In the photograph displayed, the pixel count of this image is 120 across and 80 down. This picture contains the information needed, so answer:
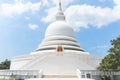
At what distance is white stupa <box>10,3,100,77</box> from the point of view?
33375 millimetres

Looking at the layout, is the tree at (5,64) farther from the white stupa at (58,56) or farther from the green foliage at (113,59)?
the green foliage at (113,59)

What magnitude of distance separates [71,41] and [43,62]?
12.5 m

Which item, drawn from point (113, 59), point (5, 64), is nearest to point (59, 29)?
point (5, 64)

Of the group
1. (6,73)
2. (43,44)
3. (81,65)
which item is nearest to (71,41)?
(43,44)

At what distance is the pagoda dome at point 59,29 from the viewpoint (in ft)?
151

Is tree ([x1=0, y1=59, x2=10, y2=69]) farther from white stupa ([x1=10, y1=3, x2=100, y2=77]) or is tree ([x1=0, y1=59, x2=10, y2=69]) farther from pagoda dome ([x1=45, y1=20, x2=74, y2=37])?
pagoda dome ([x1=45, y1=20, x2=74, y2=37])

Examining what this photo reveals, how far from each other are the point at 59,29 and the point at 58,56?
40.6ft

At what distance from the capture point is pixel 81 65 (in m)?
34.0

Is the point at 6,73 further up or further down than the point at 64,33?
further down

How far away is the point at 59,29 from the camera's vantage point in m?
46.1

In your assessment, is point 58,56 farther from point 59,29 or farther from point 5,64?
point 5,64

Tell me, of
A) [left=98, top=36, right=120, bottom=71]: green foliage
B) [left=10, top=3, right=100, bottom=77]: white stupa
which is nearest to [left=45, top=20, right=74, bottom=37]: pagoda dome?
[left=10, top=3, right=100, bottom=77]: white stupa

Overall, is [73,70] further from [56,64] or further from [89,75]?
[89,75]

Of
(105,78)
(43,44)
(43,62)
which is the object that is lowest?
(105,78)
